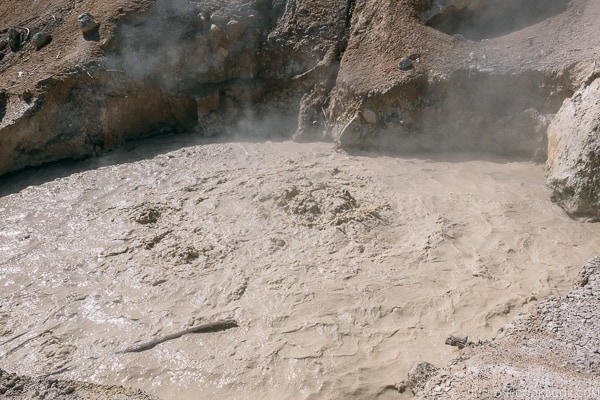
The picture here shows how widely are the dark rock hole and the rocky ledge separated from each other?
12.6ft

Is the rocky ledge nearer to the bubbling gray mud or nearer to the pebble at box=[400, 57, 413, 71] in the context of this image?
the bubbling gray mud

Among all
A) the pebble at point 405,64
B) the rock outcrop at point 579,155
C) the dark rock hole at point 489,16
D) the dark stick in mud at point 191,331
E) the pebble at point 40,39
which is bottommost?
the dark stick in mud at point 191,331

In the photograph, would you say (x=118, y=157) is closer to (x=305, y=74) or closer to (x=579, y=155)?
(x=305, y=74)

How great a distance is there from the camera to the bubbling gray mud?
388 cm

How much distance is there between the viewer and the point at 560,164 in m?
5.41

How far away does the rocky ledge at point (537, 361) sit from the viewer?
2.63 meters

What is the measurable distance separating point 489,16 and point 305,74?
7.11 ft

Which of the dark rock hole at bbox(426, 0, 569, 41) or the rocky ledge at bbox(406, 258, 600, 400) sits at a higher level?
the dark rock hole at bbox(426, 0, 569, 41)

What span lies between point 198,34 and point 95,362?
4524 mm

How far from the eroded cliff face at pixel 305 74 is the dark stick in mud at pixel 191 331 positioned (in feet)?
10.1

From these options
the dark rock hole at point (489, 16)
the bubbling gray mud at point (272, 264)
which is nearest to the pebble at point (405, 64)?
the dark rock hole at point (489, 16)

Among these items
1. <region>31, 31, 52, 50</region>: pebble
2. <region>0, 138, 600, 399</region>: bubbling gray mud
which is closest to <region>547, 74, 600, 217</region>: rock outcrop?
<region>0, 138, 600, 399</region>: bubbling gray mud

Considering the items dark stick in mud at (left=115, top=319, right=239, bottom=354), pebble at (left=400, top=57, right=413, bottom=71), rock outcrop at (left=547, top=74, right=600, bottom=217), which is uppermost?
pebble at (left=400, top=57, right=413, bottom=71)

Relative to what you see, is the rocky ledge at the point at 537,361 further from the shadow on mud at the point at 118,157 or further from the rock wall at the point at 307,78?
the shadow on mud at the point at 118,157
